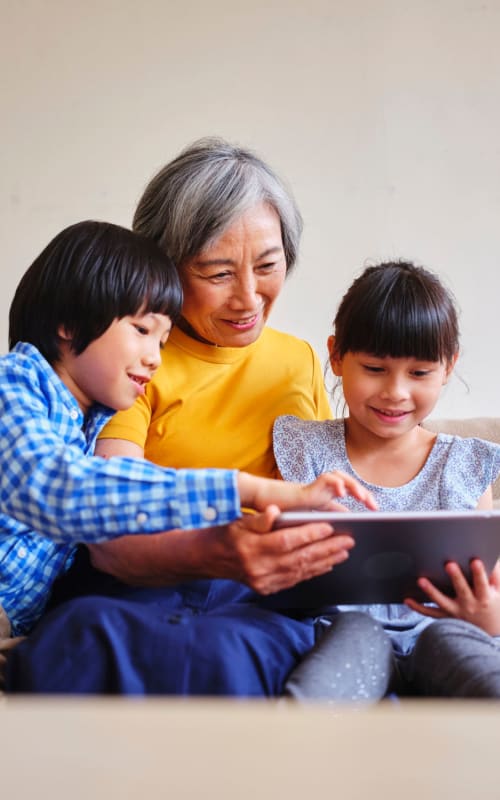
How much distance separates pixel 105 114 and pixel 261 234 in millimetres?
1351

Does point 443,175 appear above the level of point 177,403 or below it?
above

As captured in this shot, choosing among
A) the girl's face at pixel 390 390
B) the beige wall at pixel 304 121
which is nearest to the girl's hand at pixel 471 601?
the girl's face at pixel 390 390

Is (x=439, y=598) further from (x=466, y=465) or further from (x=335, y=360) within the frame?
(x=335, y=360)

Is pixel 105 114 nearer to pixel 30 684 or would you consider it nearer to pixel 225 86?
pixel 225 86

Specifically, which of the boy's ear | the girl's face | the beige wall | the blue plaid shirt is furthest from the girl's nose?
the beige wall

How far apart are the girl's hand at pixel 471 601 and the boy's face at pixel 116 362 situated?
→ 50cm

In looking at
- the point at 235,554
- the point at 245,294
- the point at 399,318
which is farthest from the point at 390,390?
the point at 235,554

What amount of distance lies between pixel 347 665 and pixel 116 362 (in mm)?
537

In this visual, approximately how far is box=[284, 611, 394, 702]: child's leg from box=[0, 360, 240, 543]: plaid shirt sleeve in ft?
0.69

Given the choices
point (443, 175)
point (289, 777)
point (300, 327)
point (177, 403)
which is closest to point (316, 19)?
point (443, 175)

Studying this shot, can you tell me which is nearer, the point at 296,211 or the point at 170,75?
the point at 296,211

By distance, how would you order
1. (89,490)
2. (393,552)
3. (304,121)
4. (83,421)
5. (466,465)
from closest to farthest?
(89,490) < (393,552) < (83,421) < (466,465) < (304,121)

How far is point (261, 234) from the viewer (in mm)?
1665

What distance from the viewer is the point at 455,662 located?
1194 mm
